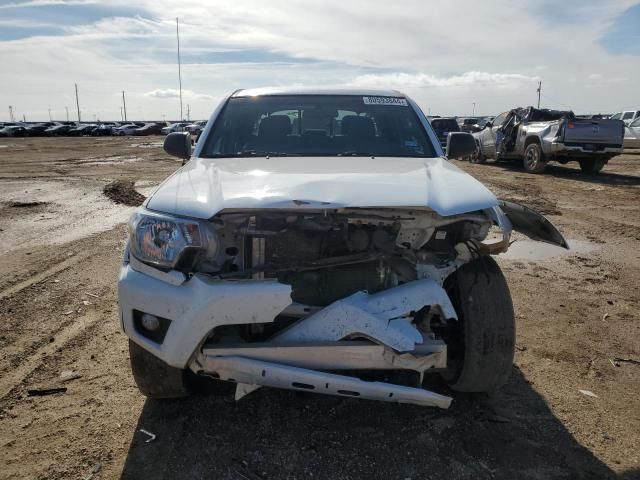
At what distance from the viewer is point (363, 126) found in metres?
3.87

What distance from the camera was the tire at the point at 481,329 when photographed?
258cm

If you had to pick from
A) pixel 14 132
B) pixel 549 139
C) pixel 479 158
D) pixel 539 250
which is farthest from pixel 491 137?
pixel 14 132

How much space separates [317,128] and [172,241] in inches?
73.5

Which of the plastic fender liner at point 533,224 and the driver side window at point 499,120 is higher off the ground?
the driver side window at point 499,120

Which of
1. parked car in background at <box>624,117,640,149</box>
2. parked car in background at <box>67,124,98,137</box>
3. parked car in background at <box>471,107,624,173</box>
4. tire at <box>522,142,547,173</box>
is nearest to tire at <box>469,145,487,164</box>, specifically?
parked car in background at <box>471,107,624,173</box>

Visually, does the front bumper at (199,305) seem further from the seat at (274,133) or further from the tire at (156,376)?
the seat at (274,133)

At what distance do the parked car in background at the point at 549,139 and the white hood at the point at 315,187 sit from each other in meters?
11.2

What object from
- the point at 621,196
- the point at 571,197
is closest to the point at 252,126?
the point at 571,197

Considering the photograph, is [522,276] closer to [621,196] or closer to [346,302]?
[346,302]

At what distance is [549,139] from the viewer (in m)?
13.2

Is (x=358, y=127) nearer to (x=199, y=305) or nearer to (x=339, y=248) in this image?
(x=339, y=248)

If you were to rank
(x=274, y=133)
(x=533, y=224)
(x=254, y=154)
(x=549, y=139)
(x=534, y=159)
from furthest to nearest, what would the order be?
(x=534, y=159) → (x=549, y=139) → (x=274, y=133) → (x=254, y=154) → (x=533, y=224)

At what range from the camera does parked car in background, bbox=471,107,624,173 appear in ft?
41.7

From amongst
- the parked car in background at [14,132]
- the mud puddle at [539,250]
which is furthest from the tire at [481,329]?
the parked car in background at [14,132]
